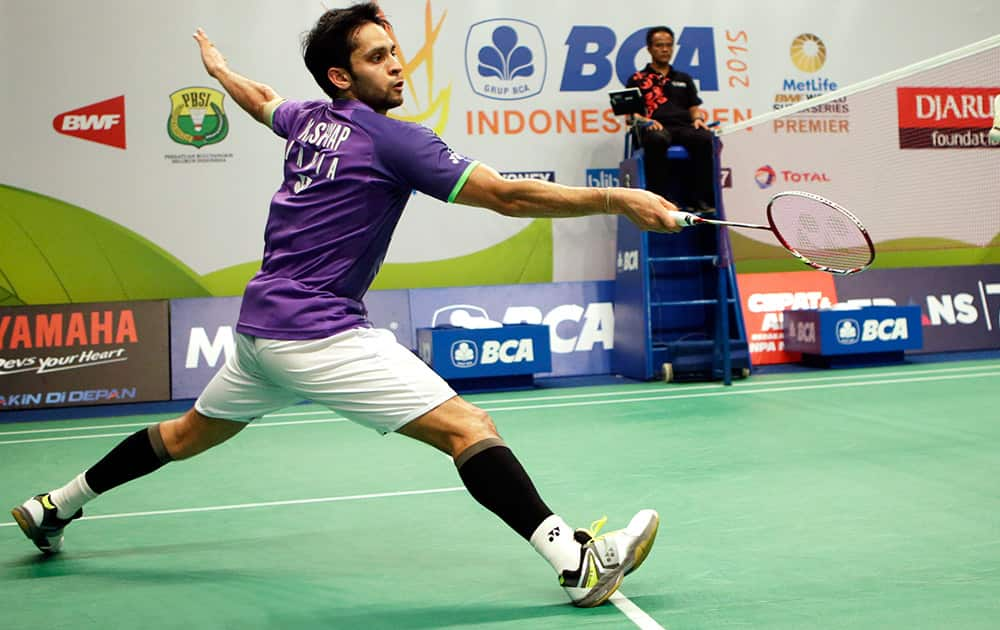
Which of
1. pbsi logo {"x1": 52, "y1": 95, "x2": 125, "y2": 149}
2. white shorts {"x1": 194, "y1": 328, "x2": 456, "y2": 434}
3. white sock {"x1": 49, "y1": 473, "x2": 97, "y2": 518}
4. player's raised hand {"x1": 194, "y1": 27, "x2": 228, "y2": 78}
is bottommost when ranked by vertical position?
white sock {"x1": 49, "y1": 473, "x2": 97, "y2": 518}

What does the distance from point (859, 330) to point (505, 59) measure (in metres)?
4.53

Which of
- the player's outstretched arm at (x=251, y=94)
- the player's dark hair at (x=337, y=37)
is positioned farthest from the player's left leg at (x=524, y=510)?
the player's outstretched arm at (x=251, y=94)

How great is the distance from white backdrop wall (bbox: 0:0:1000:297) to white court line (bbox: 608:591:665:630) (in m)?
7.27

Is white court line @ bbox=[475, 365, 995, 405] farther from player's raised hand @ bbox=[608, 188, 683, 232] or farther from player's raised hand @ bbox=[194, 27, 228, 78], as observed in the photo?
player's raised hand @ bbox=[608, 188, 683, 232]

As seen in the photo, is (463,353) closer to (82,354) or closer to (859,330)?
(82,354)

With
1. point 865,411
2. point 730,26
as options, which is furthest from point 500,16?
point 865,411

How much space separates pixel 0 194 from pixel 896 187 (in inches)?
370

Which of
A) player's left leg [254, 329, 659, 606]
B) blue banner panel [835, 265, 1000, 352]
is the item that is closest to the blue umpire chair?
blue banner panel [835, 265, 1000, 352]

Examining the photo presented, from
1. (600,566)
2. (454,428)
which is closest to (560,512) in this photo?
(600,566)

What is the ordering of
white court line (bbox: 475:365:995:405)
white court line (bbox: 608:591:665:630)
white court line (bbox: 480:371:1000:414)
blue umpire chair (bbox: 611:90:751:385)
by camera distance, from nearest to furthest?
white court line (bbox: 608:591:665:630), white court line (bbox: 480:371:1000:414), white court line (bbox: 475:365:995:405), blue umpire chair (bbox: 611:90:751:385)

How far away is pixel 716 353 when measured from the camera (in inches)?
359

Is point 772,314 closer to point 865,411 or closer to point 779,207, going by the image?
point 865,411

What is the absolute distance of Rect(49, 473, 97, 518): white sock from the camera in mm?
3801

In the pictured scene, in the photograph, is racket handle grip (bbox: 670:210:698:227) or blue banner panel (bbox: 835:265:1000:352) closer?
racket handle grip (bbox: 670:210:698:227)
